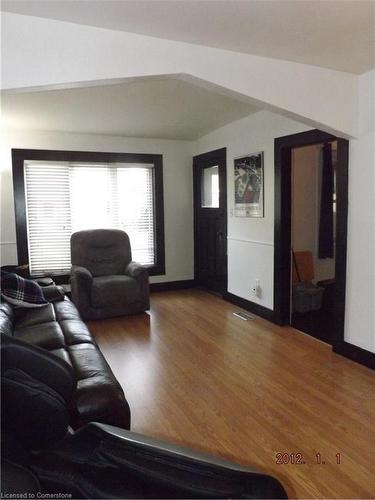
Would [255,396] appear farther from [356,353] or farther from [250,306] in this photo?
[250,306]

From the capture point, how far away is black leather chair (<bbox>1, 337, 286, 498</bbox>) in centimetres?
93

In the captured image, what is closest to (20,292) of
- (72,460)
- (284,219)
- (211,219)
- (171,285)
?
(72,460)

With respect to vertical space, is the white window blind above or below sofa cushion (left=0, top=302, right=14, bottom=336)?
above

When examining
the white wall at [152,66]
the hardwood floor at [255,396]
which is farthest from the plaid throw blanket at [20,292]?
the white wall at [152,66]

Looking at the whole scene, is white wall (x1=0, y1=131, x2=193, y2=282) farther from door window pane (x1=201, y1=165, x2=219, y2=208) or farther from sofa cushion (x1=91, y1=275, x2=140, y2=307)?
sofa cushion (x1=91, y1=275, x2=140, y2=307)

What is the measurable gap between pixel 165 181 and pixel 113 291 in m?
2.14

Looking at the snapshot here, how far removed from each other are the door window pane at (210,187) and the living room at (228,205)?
0.35 metres

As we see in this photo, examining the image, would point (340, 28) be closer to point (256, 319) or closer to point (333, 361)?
point (333, 361)

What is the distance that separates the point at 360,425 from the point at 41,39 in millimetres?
2833

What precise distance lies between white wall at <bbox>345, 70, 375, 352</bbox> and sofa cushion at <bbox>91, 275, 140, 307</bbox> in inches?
96.4

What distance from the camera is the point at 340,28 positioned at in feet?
Result: 6.72

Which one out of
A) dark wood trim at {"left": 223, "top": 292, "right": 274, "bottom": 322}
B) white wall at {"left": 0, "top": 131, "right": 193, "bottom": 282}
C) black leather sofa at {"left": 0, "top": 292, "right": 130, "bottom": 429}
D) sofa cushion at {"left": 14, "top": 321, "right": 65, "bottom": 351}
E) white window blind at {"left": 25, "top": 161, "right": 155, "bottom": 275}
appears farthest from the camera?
white window blind at {"left": 25, "top": 161, "right": 155, "bottom": 275}

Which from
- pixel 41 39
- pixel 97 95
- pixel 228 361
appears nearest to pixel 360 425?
pixel 228 361

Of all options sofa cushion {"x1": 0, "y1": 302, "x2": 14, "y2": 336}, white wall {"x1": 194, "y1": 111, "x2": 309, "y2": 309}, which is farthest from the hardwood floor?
sofa cushion {"x1": 0, "y1": 302, "x2": 14, "y2": 336}
